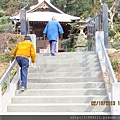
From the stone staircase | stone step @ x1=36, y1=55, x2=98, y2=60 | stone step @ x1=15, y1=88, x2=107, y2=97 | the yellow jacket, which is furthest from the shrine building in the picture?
stone step @ x1=15, y1=88, x2=107, y2=97

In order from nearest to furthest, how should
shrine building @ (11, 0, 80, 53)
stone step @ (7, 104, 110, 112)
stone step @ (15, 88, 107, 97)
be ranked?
stone step @ (7, 104, 110, 112), stone step @ (15, 88, 107, 97), shrine building @ (11, 0, 80, 53)

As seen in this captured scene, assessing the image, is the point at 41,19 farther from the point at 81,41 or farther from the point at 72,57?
the point at 72,57

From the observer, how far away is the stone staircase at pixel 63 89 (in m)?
5.94

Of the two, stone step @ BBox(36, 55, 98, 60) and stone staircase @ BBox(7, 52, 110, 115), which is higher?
stone step @ BBox(36, 55, 98, 60)

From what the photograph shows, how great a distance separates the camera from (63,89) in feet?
22.0

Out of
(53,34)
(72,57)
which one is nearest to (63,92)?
(72,57)

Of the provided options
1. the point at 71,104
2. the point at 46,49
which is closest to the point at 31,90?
the point at 71,104

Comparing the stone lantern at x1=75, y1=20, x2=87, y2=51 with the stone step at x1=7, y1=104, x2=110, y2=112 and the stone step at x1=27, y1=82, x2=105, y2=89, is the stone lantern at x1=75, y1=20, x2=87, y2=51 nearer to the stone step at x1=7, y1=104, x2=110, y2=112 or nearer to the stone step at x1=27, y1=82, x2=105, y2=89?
the stone step at x1=27, y1=82, x2=105, y2=89

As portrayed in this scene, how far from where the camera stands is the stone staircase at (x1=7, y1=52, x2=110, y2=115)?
5.94 metres

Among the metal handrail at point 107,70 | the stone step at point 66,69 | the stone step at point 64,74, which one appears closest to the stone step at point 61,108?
the metal handrail at point 107,70

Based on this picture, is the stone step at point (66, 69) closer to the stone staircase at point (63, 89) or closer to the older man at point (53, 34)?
the stone staircase at point (63, 89)

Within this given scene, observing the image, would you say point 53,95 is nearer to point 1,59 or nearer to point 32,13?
point 1,59

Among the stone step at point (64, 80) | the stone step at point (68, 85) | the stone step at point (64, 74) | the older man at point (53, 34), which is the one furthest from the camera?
the older man at point (53, 34)

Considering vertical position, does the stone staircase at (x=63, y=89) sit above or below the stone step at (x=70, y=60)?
below
